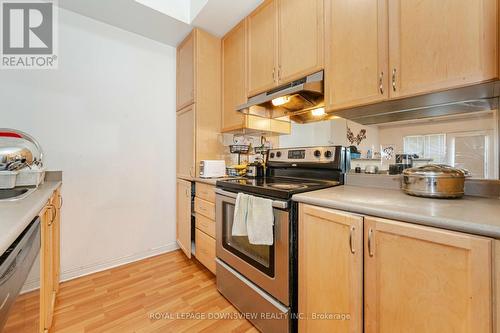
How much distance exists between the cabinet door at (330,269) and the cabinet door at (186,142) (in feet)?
4.68

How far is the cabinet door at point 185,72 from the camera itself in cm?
221

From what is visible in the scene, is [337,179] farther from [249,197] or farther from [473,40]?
[473,40]

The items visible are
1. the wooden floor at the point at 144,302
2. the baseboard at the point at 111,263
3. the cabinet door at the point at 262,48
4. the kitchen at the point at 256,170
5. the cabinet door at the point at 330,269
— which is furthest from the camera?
the baseboard at the point at 111,263

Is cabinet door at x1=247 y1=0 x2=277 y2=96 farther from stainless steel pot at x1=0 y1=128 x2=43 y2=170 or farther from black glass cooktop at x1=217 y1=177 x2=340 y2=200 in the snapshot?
stainless steel pot at x1=0 y1=128 x2=43 y2=170

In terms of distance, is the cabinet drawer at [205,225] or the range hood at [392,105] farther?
the cabinet drawer at [205,225]

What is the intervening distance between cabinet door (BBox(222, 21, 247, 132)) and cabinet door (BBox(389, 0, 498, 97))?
1.24 m

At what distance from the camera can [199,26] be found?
84.0 inches

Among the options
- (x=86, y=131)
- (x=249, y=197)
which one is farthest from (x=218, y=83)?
(x=249, y=197)

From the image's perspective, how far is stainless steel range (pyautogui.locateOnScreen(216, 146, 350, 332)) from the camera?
1147mm

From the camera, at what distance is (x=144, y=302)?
159 centimetres

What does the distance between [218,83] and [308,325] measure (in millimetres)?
2235

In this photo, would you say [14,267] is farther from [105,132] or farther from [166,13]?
[166,13]

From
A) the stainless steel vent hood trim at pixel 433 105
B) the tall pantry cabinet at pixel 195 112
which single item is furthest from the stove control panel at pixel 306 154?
the tall pantry cabinet at pixel 195 112

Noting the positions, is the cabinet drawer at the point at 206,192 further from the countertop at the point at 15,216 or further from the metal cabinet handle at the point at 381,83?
the metal cabinet handle at the point at 381,83
